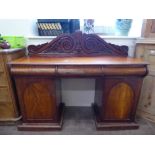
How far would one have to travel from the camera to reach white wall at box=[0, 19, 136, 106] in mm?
1764

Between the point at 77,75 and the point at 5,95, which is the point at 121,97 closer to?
the point at 77,75

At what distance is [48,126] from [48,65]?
26.2 inches

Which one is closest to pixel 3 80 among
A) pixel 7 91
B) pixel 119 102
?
pixel 7 91

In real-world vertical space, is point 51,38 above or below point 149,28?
below

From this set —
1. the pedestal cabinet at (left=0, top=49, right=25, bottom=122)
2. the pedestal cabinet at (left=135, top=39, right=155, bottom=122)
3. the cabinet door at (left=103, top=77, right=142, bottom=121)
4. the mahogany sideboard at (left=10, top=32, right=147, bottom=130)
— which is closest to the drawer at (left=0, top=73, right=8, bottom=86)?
the pedestal cabinet at (left=0, top=49, right=25, bottom=122)

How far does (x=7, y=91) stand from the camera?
1473mm

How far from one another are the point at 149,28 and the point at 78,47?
0.79 m

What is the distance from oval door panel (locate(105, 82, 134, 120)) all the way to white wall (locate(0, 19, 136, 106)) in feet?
1.69

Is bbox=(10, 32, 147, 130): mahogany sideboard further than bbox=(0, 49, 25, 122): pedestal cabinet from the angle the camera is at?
No

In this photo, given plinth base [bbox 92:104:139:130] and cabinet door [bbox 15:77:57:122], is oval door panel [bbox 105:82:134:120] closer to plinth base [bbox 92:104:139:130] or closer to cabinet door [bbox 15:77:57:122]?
plinth base [bbox 92:104:139:130]

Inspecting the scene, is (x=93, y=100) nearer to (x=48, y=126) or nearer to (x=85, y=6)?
(x=48, y=126)

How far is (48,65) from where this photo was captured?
49.8 inches

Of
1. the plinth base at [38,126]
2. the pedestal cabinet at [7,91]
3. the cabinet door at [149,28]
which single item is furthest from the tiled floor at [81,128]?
the cabinet door at [149,28]

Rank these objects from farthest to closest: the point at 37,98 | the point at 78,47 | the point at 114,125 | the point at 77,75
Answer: the point at 78,47
the point at 114,125
the point at 37,98
the point at 77,75
